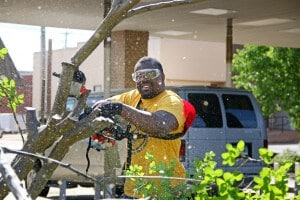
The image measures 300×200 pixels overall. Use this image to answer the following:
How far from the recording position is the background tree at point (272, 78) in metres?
21.2

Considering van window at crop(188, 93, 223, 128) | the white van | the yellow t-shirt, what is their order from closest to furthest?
1. the yellow t-shirt
2. the white van
3. van window at crop(188, 93, 223, 128)

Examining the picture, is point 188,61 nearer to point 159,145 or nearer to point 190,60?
point 190,60

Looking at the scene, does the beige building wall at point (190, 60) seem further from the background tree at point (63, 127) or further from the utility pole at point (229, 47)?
the background tree at point (63, 127)

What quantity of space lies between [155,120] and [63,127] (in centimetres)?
131

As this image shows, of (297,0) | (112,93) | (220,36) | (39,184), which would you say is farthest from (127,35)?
(39,184)

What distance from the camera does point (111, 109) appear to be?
129 inches

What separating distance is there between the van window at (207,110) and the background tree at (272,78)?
32.9ft

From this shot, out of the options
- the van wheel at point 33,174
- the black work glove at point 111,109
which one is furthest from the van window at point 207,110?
the black work glove at point 111,109

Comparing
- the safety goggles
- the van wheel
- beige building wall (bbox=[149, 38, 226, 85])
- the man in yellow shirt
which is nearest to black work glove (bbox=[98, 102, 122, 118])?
the man in yellow shirt

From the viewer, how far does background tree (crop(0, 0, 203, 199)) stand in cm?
231

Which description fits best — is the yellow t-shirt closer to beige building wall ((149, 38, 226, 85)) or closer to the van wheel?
the van wheel

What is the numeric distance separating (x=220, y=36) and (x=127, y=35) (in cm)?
322

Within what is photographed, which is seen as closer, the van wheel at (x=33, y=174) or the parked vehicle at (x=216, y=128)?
the van wheel at (x=33, y=174)

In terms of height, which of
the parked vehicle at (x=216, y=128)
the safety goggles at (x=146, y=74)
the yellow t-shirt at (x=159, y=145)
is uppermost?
the safety goggles at (x=146, y=74)
